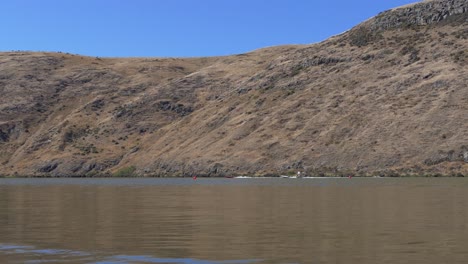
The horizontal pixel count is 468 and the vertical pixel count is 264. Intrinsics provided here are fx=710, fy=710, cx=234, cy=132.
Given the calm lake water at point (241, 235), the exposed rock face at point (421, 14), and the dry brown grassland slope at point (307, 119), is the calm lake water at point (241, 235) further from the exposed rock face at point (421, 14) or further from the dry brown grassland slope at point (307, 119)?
the exposed rock face at point (421, 14)

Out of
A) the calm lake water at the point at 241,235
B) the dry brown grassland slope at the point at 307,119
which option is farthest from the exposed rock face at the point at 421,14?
the calm lake water at the point at 241,235

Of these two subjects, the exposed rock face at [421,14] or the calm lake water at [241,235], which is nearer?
the calm lake water at [241,235]

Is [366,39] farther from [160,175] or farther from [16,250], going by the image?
[16,250]

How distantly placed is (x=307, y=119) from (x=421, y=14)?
4691 cm

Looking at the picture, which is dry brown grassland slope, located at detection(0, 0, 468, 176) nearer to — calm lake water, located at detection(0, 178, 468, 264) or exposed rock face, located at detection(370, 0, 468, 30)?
exposed rock face, located at detection(370, 0, 468, 30)

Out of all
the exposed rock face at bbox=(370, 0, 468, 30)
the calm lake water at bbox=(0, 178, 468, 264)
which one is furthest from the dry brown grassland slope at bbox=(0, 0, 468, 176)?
the calm lake water at bbox=(0, 178, 468, 264)

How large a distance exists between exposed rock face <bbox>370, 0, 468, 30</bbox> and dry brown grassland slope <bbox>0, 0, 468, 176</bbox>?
26cm

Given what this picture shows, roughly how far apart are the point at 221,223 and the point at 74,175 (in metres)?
138

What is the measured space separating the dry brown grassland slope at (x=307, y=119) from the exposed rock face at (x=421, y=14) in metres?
0.26

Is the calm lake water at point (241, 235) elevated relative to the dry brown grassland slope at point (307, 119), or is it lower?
lower

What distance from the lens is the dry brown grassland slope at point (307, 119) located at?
4889 inches

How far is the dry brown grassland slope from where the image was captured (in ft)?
407

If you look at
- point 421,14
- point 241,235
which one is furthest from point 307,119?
point 241,235

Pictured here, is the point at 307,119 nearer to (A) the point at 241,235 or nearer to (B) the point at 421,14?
(B) the point at 421,14
